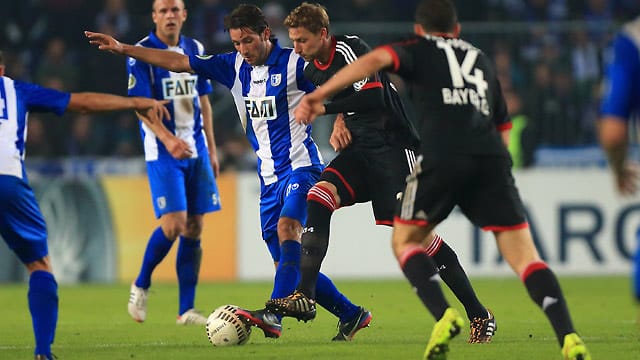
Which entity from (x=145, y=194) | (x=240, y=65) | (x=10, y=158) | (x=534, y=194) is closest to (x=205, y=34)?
(x=145, y=194)

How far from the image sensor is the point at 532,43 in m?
16.1

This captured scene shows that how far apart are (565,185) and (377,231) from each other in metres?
2.32

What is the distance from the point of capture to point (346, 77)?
20.4ft

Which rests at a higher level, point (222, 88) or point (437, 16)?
point (437, 16)

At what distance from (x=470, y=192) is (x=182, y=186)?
4031 mm

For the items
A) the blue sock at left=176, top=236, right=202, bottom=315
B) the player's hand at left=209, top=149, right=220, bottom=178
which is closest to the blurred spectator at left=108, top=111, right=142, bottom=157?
the player's hand at left=209, top=149, right=220, bottom=178

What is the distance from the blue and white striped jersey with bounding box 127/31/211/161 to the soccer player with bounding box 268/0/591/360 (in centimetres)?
370

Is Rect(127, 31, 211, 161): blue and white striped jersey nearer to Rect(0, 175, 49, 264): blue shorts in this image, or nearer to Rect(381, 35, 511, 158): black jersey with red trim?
Rect(0, 175, 49, 264): blue shorts

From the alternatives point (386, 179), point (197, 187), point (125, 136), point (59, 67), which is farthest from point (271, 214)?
point (59, 67)

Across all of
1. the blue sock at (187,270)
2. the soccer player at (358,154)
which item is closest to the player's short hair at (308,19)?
the soccer player at (358,154)

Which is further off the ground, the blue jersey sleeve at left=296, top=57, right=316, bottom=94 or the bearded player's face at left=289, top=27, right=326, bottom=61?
the bearded player's face at left=289, top=27, right=326, bottom=61

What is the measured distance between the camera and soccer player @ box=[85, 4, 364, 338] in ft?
26.8

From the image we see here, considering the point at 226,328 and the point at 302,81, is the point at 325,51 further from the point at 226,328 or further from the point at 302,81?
the point at 226,328

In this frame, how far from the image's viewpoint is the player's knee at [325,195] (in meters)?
7.80
